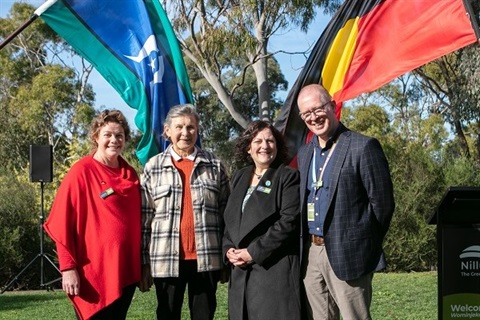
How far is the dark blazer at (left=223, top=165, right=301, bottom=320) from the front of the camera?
4750 mm

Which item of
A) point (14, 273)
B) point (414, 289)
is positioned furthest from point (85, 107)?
point (414, 289)

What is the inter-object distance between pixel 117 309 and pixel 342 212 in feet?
5.46

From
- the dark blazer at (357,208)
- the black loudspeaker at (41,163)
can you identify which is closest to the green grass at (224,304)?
the black loudspeaker at (41,163)

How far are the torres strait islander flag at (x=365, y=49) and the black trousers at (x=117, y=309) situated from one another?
192 centimetres

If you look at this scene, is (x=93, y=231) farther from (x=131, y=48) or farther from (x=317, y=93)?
(x=131, y=48)

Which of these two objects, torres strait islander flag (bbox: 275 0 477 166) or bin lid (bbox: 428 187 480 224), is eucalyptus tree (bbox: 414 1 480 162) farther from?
bin lid (bbox: 428 187 480 224)

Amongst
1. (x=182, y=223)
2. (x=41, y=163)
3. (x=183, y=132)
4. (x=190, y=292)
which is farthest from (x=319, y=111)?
(x=41, y=163)

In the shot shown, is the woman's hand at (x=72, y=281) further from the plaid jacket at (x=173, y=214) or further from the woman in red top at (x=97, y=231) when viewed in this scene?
the plaid jacket at (x=173, y=214)

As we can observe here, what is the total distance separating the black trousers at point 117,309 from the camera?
489 centimetres

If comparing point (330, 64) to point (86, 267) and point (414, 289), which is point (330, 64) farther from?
point (414, 289)

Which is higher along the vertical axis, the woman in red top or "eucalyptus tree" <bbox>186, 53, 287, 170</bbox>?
"eucalyptus tree" <bbox>186, 53, 287, 170</bbox>

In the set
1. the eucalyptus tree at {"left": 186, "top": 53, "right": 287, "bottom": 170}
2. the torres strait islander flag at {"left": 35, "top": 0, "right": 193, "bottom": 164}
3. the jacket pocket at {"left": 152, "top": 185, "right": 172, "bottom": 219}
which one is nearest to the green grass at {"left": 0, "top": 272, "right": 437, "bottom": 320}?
the torres strait islander flag at {"left": 35, "top": 0, "right": 193, "bottom": 164}

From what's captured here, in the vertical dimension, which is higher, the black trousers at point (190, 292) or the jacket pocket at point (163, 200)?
the jacket pocket at point (163, 200)

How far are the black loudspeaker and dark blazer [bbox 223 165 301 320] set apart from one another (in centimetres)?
954
